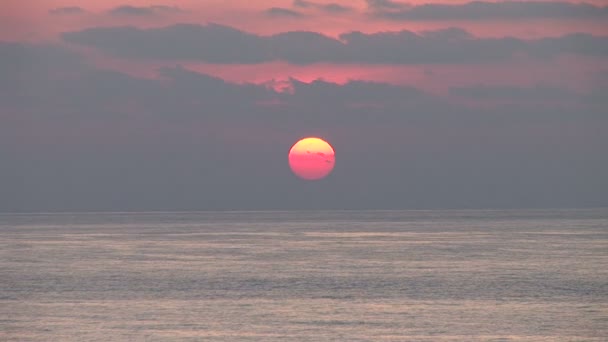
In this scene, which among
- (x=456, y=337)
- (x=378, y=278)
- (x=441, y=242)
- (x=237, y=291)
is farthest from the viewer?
(x=441, y=242)

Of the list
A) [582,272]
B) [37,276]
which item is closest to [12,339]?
[37,276]

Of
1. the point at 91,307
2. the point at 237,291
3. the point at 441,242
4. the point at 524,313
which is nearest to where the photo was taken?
the point at 524,313

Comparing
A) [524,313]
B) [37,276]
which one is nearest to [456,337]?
[524,313]

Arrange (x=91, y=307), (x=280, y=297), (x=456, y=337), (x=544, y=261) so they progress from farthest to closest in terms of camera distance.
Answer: (x=544, y=261), (x=280, y=297), (x=91, y=307), (x=456, y=337)

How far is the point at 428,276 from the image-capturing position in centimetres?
8844

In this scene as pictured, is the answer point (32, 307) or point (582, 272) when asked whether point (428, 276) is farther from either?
point (32, 307)

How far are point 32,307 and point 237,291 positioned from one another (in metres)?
16.0

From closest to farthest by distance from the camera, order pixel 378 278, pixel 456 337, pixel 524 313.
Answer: pixel 456 337, pixel 524 313, pixel 378 278

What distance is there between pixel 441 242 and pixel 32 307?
100 meters

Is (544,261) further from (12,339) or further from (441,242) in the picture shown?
(12,339)

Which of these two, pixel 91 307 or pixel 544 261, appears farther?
pixel 544 261

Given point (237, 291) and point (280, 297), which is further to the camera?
point (237, 291)

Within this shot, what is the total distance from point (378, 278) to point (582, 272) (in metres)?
19.9

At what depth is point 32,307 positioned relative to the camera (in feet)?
219
